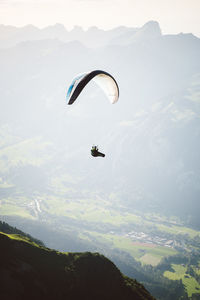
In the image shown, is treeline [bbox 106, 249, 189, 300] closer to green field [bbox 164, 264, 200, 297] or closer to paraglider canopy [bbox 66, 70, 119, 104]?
green field [bbox 164, 264, 200, 297]

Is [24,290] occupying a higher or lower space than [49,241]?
lower

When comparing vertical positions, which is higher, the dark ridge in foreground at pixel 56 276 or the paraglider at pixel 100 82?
the paraglider at pixel 100 82

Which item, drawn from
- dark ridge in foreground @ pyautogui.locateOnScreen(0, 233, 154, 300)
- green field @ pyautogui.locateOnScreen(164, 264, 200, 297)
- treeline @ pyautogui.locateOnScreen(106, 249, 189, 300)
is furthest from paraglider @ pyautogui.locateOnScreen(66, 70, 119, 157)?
green field @ pyautogui.locateOnScreen(164, 264, 200, 297)

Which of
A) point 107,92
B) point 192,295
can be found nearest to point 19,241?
point 107,92

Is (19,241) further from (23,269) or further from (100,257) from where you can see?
(100,257)

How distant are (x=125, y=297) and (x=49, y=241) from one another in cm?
15625

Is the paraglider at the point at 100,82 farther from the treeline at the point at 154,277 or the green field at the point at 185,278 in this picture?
the green field at the point at 185,278

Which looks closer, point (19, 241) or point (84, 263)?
point (19, 241)

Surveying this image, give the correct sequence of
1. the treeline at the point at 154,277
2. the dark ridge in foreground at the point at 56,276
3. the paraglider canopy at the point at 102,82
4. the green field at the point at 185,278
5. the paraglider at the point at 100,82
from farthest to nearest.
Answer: the green field at the point at 185,278 → the treeline at the point at 154,277 → the dark ridge in foreground at the point at 56,276 → the paraglider canopy at the point at 102,82 → the paraglider at the point at 100,82

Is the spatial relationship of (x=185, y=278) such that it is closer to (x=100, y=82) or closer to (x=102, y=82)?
(x=100, y=82)

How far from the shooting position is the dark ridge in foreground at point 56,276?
36.9 metres

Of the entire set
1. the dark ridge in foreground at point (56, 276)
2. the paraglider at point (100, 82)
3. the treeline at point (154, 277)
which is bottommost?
the dark ridge in foreground at point (56, 276)

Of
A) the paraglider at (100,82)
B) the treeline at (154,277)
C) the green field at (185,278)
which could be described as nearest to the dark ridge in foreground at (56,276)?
the paraglider at (100,82)

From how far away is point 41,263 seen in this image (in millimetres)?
42625
